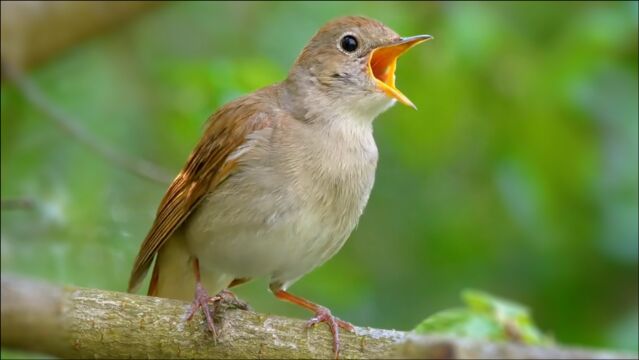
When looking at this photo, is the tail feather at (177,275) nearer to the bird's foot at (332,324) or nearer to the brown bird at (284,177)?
the brown bird at (284,177)

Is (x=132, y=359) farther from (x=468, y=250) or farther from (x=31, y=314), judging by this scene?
(x=468, y=250)

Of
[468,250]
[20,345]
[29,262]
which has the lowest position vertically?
[20,345]

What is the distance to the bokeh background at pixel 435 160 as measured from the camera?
22.4ft

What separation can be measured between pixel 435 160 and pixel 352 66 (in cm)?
157

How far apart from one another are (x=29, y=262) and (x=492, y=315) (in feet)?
8.92

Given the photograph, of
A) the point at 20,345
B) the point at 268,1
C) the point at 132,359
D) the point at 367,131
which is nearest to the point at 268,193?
the point at 367,131

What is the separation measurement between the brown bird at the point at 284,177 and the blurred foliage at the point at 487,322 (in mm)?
552

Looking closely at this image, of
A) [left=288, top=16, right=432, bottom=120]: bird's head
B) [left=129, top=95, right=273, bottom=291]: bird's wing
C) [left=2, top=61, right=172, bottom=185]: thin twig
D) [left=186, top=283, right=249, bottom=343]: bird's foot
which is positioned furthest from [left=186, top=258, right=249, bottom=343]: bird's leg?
[left=2, top=61, right=172, bottom=185]: thin twig

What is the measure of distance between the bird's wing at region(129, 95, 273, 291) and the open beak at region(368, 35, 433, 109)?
0.59 m

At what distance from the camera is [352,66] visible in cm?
570

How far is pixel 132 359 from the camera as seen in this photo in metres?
4.25

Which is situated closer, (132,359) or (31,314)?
(31,314)

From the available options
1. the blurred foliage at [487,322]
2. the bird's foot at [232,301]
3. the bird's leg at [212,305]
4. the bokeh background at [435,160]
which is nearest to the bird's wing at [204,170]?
the bird's leg at [212,305]

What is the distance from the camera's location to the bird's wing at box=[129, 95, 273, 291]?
5355 mm
